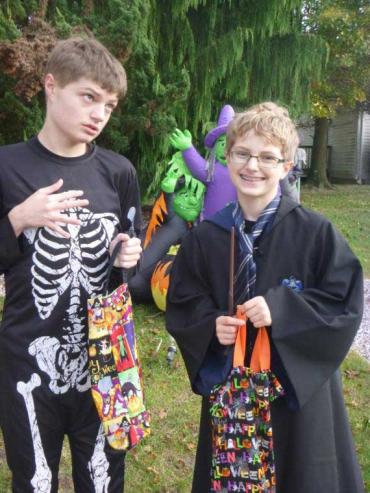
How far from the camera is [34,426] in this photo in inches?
88.0

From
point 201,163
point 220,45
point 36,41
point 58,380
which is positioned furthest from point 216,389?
point 220,45

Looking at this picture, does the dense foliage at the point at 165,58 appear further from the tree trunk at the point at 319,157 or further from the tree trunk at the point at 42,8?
the tree trunk at the point at 319,157

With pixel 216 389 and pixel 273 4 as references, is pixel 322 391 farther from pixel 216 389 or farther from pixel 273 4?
pixel 273 4

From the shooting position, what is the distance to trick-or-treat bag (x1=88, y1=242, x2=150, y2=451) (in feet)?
7.19

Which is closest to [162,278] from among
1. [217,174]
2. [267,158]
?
[217,174]

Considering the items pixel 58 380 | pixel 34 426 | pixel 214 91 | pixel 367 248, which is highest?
pixel 214 91

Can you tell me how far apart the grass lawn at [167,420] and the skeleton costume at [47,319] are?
1.16 metres

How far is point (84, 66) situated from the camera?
223 centimetres

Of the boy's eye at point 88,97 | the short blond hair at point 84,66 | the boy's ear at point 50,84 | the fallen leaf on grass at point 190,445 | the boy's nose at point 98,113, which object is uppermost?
the short blond hair at point 84,66

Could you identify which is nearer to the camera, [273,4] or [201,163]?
[201,163]

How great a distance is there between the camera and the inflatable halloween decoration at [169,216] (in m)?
5.79

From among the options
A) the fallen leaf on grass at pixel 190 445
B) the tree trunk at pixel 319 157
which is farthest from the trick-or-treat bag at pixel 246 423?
the tree trunk at pixel 319 157

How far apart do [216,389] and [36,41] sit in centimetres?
536

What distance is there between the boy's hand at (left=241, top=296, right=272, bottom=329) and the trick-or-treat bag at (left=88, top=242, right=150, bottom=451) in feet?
1.74
